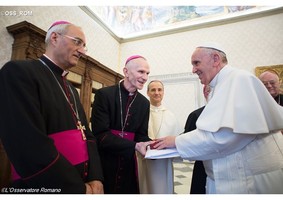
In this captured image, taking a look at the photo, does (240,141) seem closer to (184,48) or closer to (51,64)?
(51,64)

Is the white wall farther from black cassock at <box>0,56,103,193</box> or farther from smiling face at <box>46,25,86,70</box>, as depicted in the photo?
black cassock at <box>0,56,103,193</box>

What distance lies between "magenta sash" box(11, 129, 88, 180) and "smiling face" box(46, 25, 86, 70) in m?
0.47

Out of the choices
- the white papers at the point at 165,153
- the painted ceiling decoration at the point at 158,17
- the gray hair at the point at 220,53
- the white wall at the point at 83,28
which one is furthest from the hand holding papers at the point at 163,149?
the painted ceiling decoration at the point at 158,17

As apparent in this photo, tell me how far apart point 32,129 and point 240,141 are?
3.43 feet

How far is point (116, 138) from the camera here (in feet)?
4.45

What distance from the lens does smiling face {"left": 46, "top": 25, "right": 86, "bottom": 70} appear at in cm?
118

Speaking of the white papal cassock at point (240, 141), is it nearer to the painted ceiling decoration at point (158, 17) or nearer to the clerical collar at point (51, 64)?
the clerical collar at point (51, 64)

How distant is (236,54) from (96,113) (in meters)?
4.11

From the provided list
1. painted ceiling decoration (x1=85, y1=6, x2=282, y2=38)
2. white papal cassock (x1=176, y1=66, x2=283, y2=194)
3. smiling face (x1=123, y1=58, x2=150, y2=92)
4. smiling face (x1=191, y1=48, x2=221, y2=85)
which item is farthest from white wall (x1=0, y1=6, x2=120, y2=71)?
white papal cassock (x1=176, y1=66, x2=283, y2=194)

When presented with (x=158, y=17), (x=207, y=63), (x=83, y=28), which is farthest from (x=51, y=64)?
(x=158, y=17)

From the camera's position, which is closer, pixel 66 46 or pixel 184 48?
pixel 66 46

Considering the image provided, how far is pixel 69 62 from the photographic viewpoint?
1.21 meters
